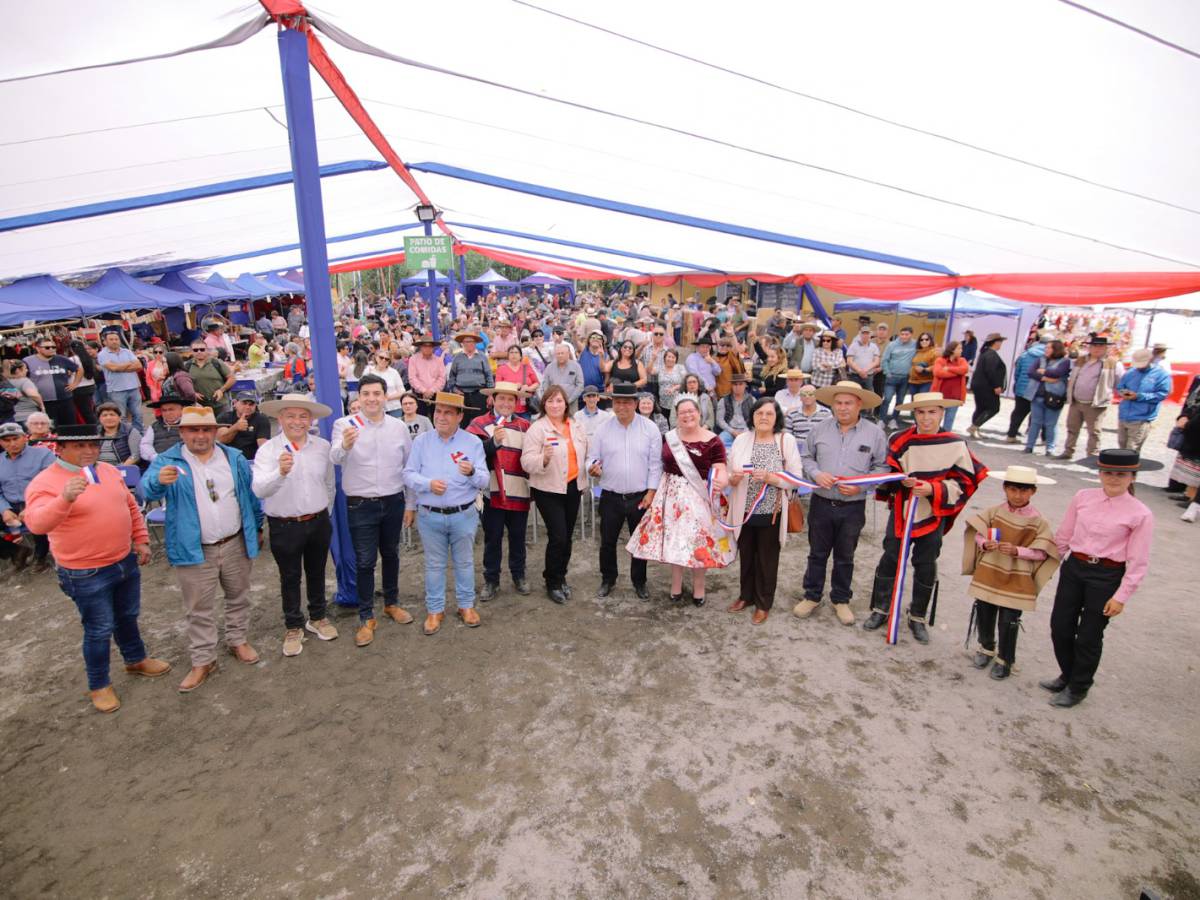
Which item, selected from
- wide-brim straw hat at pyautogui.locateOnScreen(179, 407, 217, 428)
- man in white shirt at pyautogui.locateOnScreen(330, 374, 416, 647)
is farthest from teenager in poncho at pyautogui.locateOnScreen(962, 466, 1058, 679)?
wide-brim straw hat at pyautogui.locateOnScreen(179, 407, 217, 428)

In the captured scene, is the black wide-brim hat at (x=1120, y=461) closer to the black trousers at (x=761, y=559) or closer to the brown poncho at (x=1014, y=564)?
the brown poncho at (x=1014, y=564)

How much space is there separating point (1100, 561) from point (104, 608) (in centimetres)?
614

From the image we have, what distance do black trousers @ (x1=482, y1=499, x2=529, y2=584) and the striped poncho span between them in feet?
9.99

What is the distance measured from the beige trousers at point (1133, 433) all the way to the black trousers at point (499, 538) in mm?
8297

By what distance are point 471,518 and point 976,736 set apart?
3636 millimetres

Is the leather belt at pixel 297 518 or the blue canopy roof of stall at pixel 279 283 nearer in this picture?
the leather belt at pixel 297 518

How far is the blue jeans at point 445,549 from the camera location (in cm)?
464

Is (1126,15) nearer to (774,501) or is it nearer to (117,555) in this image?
(774,501)

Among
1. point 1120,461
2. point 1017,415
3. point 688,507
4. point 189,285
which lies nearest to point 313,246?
point 688,507

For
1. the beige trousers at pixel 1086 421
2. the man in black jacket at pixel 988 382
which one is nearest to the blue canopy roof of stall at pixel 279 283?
the man in black jacket at pixel 988 382

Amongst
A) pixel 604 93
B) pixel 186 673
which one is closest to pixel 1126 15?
pixel 604 93

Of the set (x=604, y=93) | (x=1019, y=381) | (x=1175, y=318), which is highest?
(x=604, y=93)

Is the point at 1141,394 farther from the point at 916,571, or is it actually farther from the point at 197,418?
the point at 197,418

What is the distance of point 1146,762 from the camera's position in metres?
3.50
